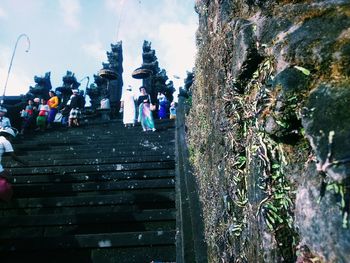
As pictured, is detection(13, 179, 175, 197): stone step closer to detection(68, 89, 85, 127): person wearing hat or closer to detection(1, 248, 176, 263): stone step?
detection(1, 248, 176, 263): stone step

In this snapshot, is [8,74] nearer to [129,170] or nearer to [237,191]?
[129,170]

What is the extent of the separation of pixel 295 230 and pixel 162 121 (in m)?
11.4

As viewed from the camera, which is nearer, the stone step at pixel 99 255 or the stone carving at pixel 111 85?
the stone step at pixel 99 255

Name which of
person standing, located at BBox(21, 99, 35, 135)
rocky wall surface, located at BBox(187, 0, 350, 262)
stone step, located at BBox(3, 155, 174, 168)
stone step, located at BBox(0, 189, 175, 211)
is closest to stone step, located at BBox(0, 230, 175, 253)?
stone step, located at BBox(0, 189, 175, 211)

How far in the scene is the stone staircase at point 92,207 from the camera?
4.36 m

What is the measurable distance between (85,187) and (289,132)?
5.01 meters

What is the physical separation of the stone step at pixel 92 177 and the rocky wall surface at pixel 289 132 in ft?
12.3

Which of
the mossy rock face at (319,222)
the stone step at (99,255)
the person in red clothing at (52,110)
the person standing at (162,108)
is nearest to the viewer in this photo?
the mossy rock face at (319,222)

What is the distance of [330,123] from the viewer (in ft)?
3.62

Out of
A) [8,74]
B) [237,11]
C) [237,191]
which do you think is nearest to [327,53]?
[237,191]

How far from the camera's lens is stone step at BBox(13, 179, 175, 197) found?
19.1ft

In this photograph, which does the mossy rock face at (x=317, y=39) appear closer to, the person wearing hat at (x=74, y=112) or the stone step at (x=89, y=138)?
the stone step at (x=89, y=138)

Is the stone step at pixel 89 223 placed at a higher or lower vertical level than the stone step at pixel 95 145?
lower

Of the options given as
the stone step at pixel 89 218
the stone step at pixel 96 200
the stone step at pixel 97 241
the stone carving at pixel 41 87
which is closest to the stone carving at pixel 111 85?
the stone carving at pixel 41 87
